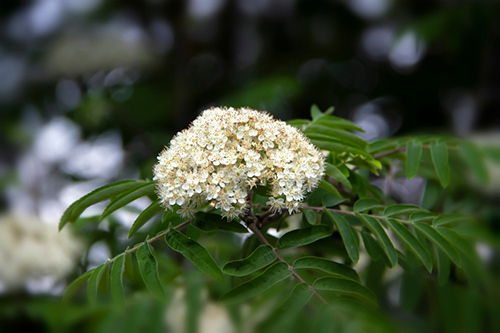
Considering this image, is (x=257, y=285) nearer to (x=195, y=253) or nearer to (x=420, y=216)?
(x=195, y=253)

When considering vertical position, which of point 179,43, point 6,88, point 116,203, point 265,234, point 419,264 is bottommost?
point 419,264

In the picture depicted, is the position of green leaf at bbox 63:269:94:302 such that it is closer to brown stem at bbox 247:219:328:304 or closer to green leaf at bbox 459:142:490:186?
brown stem at bbox 247:219:328:304

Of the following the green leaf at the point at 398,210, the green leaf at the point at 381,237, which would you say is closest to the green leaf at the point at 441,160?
the green leaf at the point at 398,210

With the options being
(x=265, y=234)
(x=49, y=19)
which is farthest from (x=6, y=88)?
(x=265, y=234)

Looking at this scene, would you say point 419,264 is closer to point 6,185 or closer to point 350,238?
point 350,238

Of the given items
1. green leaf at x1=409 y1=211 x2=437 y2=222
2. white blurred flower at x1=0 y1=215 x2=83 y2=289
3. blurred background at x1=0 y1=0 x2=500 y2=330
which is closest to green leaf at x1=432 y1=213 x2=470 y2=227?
green leaf at x1=409 y1=211 x2=437 y2=222
